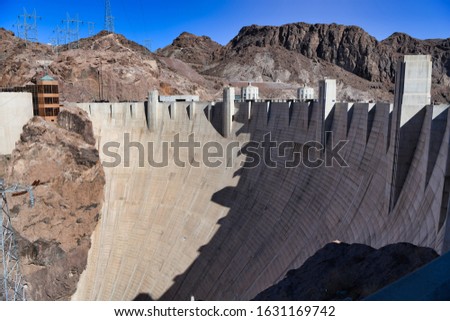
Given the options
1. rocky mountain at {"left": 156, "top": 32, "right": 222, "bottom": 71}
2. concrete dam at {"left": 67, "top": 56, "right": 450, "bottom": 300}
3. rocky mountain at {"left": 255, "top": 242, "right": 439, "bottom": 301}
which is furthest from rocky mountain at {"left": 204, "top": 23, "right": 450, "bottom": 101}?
rocky mountain at {"left": 255, "top": 242, "right": 439, "bottom": 301}

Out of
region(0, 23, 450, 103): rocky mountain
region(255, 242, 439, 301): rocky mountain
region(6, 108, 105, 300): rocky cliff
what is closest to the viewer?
region(255, 242, 439, 301): rocky mountain

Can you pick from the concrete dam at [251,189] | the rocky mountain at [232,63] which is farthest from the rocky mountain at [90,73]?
the concrete dam at [251,189]

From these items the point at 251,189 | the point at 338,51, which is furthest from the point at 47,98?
the point at 338,51

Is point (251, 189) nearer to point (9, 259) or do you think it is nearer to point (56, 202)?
point (56, 202)

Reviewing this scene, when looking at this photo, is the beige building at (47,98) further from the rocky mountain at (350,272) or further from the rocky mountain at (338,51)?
the rocky mountain at (338,51)

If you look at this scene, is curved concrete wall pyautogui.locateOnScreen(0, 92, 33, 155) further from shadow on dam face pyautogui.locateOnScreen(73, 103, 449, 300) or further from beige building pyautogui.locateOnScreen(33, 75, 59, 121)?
shadow on dam face pyautogui.locateOnScreen(73, 103, 449, 300)
